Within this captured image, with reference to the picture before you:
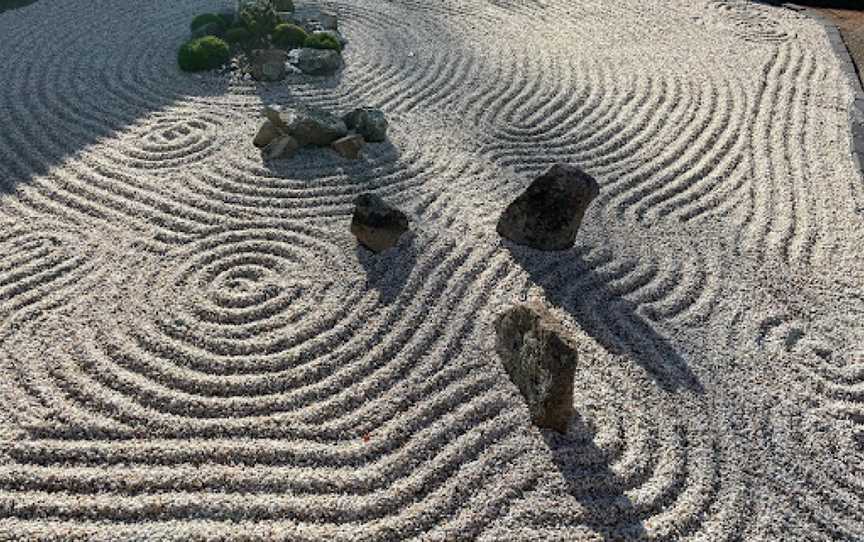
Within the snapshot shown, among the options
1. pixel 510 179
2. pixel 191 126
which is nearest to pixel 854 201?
pixel 510 179

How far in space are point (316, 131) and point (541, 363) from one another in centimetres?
540

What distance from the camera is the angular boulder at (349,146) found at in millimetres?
9383

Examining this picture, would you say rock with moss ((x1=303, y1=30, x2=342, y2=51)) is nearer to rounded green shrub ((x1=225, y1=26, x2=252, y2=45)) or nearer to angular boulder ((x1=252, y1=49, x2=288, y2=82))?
angular boulder ((x1=252, y1=49, x2=288, y2=82))

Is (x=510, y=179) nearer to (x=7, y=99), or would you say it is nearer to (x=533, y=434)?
(x=533, y=434)

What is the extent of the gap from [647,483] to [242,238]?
5204mm

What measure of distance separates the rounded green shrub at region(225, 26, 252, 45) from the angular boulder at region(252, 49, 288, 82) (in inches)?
50.0

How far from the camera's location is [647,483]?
537 cm

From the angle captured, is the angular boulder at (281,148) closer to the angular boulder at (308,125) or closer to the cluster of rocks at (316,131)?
the cluster of rocks at (316,131)

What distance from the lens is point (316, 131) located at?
372 inches

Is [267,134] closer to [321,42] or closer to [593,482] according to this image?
[321,42]

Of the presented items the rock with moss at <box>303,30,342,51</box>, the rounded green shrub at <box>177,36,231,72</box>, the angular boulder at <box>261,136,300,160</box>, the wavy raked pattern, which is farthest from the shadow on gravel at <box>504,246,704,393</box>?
the rounded green shrub at <box>177,36,231,72</box>

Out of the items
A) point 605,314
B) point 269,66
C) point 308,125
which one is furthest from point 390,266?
point 269,66

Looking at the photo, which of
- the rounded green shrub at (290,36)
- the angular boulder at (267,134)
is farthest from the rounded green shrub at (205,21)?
the angular boulder at (267,134)

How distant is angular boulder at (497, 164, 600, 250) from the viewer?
7.57 metres
